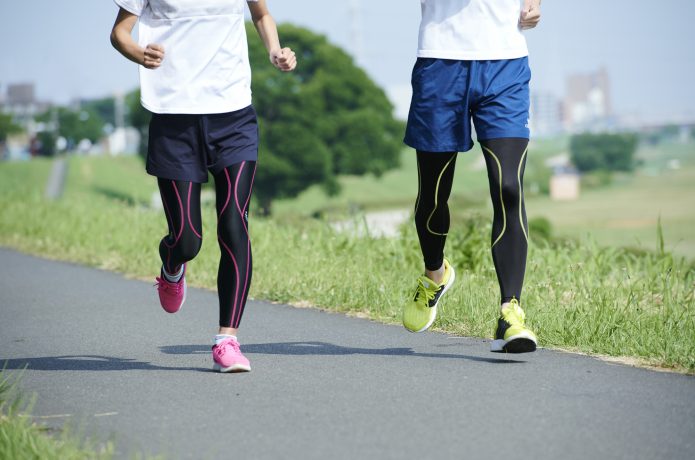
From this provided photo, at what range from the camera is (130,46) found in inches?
199

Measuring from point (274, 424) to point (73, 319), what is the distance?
147 inches

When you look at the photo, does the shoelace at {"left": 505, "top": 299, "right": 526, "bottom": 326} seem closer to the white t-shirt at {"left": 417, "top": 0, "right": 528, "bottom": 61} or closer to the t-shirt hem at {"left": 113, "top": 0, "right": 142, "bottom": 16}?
the white t-shirt at {"left": 417, "top": 0, "right": 528, "bottom": 61}

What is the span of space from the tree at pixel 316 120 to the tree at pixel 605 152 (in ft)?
395

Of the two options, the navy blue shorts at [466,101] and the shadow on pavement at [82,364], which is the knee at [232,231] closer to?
the shadow on pavement at [82,364]

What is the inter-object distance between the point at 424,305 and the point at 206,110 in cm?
146

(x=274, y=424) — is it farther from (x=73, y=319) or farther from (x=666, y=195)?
(x=666, y=195)

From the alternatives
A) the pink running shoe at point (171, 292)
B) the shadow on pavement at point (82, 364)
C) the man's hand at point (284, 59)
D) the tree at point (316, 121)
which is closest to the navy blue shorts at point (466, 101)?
the man's hand at point (284, 59)

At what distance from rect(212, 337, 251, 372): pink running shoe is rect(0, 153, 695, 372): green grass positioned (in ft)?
4.92

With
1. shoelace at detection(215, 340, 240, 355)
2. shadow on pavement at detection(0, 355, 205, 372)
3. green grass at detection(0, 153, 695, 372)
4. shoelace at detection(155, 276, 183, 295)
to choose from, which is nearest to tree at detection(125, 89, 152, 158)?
green grass at detection(0, 153, 695, 372)

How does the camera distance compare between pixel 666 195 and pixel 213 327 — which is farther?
pixel 666 195

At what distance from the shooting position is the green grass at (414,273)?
567 cm

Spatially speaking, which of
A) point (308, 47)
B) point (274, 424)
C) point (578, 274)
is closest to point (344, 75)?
point (308, 47)

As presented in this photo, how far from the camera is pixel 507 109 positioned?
5.10 meters

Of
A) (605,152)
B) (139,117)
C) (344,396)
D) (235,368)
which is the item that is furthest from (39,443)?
(605,152)
